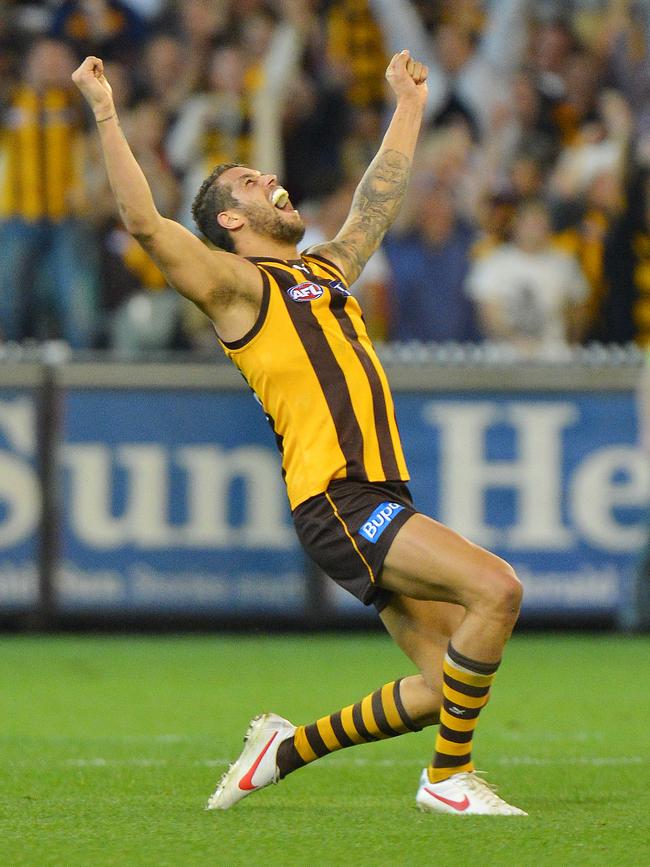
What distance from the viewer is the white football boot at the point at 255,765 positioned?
5.65 meters

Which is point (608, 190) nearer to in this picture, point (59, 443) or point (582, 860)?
point (59, 443)

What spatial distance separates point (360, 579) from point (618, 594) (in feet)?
21.2

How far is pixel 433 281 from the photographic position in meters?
12.4

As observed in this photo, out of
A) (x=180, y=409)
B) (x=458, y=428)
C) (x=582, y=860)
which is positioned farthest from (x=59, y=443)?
(x=582, y=860)

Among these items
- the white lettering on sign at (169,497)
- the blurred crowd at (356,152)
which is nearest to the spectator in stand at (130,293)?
the blurred crowd at (356,152)

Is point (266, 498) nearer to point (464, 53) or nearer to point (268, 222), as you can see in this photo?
point (464, 53)

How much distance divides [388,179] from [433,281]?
578 centimetres

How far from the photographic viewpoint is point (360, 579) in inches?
215

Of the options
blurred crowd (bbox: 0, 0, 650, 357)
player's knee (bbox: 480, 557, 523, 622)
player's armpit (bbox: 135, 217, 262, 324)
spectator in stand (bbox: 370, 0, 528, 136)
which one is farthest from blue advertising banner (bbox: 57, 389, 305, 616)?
player's knee (bbox: 480, 557, 523, 622)

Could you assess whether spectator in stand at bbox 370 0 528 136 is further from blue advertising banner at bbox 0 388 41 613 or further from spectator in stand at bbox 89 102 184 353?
blue advertising banner at bbox 0 388 41 613

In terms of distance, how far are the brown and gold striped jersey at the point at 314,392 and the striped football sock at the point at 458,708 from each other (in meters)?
0.69

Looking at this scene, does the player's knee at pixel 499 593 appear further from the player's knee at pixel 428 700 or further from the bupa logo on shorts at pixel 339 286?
the bupa logo on shorts at pixel 339 286

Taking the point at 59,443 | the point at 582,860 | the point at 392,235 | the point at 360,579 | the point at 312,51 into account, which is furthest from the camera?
the point at 312,51

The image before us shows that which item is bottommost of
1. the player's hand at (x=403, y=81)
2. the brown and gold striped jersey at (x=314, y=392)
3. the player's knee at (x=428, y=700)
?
the player's knee at (x=428, y=700)
